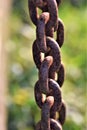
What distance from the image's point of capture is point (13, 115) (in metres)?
3.20

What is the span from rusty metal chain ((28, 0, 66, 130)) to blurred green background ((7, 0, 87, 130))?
1.80 metres

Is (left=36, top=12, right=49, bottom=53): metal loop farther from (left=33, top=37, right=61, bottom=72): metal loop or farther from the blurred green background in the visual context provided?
the blurred green background

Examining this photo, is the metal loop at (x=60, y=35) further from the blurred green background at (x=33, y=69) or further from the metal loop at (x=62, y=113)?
the blurred green background at (x=33, y=69)

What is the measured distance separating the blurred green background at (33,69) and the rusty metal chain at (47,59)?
1797 mm

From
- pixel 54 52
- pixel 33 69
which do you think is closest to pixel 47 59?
pixel 54 52

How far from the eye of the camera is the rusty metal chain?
940 millimetres

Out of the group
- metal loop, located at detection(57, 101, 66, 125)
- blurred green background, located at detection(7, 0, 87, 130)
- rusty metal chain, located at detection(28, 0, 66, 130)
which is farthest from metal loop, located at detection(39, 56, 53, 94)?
blurred green background, located at detection(7, 0, 87, 130)

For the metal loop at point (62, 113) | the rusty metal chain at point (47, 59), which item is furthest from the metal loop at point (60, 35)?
the metal loop at point (62, 113)

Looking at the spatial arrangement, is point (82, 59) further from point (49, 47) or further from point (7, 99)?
point (49, 47)

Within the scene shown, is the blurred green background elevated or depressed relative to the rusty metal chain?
elevated

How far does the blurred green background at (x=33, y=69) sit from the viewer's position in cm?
312

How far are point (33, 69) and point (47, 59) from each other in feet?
9.17

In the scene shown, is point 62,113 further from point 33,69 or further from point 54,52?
point 33,69

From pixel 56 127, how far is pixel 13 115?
7.34ft
